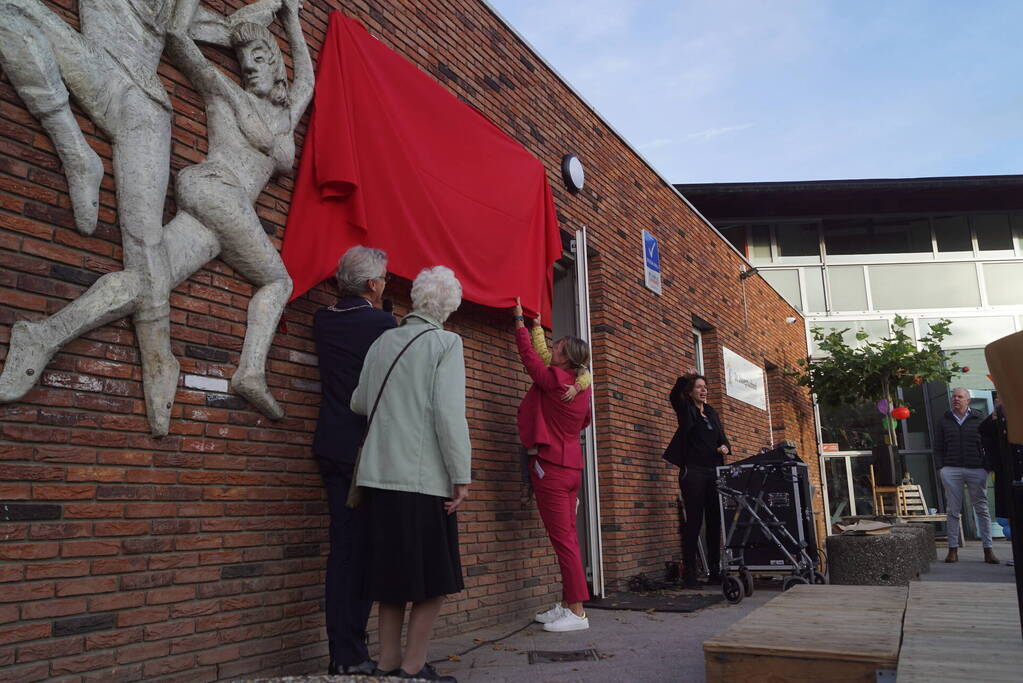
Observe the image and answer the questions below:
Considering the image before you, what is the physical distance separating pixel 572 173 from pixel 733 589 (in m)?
3.79

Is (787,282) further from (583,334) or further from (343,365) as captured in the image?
→ (343,365)

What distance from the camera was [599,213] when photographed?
7910 millimetres

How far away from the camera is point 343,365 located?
389 cm

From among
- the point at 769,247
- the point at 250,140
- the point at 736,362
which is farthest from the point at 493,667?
the point at 769,247

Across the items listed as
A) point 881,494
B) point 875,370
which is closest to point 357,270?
point 875,370

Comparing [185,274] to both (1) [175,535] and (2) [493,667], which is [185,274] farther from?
(2) [493,667]

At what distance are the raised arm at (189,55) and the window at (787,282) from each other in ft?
58.2

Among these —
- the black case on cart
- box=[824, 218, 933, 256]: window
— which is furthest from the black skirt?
box=[824, 218, 933, 256]: window

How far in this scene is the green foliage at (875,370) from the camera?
14.7 m

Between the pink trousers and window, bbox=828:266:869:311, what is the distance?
1607cm

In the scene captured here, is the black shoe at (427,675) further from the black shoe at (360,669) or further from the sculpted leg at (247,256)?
the sculpted leg at (247,256)

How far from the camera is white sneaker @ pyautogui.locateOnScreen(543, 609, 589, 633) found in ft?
16.8

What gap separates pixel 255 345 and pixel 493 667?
1975mm

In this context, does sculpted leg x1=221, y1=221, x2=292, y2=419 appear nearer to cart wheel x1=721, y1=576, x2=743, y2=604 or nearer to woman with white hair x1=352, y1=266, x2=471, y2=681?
woman with white hair x1=352, y1=266, x2=471, y2=681
